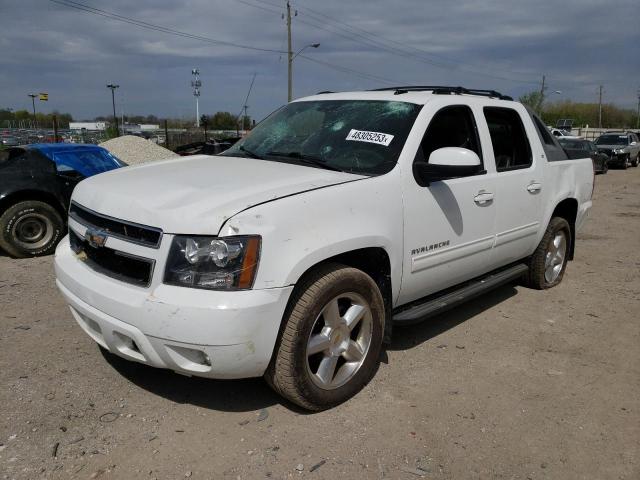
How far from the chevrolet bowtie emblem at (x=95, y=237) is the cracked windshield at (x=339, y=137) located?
132 centimetres

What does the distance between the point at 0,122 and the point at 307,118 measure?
41923mm

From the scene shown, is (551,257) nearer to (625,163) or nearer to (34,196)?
(34,196)

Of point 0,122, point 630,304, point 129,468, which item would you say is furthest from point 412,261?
point 0,122

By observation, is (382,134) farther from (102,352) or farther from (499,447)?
(102,352)

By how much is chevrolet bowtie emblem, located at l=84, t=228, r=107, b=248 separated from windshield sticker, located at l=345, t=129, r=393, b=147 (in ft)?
5.63

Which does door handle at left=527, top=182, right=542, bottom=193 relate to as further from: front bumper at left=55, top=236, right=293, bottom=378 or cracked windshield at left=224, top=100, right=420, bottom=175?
front bumper at left=55, top=236, right=293, bottom=378

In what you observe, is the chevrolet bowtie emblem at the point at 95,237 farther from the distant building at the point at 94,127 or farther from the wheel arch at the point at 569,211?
the distant building at the point at 94,127

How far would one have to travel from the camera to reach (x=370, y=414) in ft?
10.4

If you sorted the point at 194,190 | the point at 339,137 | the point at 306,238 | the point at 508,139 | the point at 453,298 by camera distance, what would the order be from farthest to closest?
1. the point at 508,139
2. the point at 453,298
3. the point at 339,137
4. the point at 194,190
5. the point at 306,238

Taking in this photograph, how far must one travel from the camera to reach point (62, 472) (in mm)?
2600

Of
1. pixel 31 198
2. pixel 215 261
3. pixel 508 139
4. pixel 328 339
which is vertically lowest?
pixel 328 339

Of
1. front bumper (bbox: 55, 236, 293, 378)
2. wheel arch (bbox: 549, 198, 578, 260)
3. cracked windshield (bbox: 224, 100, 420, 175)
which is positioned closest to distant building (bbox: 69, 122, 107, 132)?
cracked windshield (bbox: 224, 100, 420, 175)

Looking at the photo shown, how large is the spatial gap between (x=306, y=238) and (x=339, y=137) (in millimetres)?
1214

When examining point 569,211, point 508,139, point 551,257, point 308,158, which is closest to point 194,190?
point 308,158
